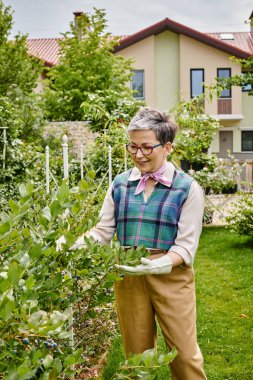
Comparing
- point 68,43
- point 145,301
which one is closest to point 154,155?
point 145,301

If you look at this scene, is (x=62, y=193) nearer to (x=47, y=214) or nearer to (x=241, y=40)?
(x=47, y=214)

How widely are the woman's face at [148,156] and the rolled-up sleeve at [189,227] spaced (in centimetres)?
22

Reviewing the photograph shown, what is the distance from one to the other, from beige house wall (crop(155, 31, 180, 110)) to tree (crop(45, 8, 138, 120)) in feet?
14.6

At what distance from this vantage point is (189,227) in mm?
2967

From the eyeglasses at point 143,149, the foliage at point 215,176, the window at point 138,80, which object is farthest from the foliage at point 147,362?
the window at point 138,80

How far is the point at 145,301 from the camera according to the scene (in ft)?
10.1

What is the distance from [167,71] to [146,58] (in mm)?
1194

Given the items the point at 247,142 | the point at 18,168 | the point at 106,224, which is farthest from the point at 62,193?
the point at 247,142

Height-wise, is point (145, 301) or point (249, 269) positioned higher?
point (145, 301)

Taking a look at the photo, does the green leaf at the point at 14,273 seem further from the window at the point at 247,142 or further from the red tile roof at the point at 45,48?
the window at the point at 247,142

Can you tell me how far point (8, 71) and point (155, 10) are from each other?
11.4 meters

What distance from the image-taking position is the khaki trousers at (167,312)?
119 inches

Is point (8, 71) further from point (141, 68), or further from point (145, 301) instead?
point (145, 301)

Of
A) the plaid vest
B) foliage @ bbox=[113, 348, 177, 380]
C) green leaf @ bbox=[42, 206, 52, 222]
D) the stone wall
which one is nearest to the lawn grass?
the plaid vest
